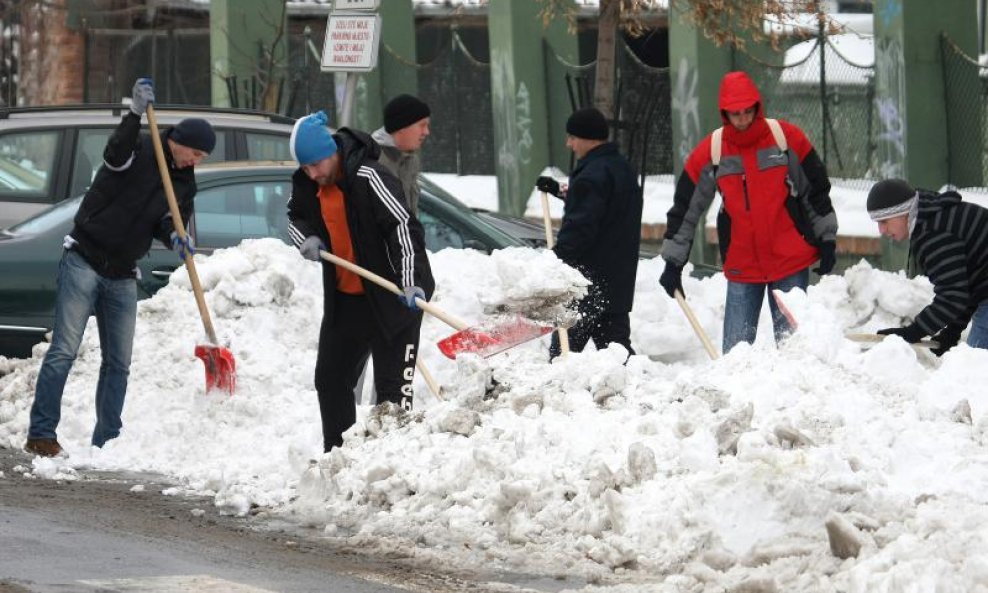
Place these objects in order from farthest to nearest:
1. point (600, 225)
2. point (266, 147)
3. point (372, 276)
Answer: point (266, 147) < point (600, 225) < point (372, 276)

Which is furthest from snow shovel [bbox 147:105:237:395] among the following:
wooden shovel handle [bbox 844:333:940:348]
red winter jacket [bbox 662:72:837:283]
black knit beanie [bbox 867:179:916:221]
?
black knit beanie [bbox 867:179:916:221]

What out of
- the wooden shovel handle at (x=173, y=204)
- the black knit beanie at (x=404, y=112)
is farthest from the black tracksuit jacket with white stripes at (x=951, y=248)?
the wooden shovel handle at (x=173, y=204)

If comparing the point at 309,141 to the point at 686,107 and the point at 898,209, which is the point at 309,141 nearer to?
the point at 898,209

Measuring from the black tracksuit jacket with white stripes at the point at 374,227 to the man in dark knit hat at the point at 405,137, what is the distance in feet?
2.18

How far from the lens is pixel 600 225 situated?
1025 centimetres

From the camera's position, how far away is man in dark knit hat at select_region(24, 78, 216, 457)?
32.3 ft

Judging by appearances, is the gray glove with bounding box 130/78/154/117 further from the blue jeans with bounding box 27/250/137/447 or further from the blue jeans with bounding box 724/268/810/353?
the blue jeans with bounding box 724/268/810/353

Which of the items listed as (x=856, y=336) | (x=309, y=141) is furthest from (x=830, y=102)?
(x=309, y=141)

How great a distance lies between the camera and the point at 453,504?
786 cm

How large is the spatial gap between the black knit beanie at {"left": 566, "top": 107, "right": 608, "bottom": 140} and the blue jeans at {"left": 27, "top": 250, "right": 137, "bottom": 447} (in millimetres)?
2318

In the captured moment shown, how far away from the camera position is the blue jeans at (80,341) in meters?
9.95

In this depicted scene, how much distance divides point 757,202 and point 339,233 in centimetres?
222

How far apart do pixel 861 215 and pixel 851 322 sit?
572 cm

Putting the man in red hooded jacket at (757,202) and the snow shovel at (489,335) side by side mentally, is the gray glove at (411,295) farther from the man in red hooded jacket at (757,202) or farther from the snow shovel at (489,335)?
the man in red hooded jacket at (757,202)
